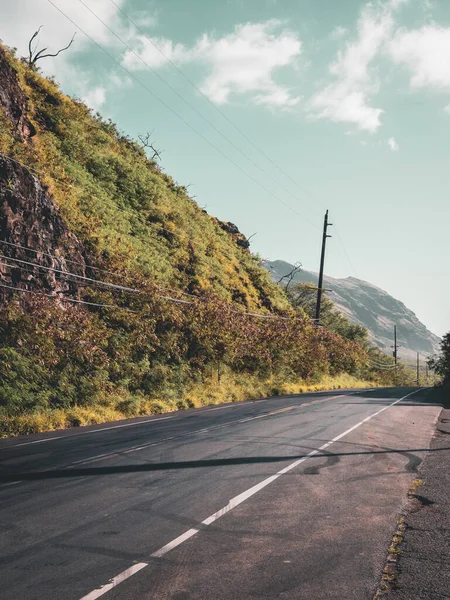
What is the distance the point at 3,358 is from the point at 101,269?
9.59m

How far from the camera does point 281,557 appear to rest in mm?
4891

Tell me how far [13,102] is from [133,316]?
14.9 meters

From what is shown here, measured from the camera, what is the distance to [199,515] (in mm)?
6145

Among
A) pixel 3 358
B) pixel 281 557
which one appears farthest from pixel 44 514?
pixel 3 358

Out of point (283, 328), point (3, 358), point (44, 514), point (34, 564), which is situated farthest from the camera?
point (283, 328)

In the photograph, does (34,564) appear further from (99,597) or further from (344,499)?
(344,499)

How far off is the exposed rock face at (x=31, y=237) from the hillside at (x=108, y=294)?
60mm

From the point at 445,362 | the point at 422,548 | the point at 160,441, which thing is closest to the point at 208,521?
the point at 422,548

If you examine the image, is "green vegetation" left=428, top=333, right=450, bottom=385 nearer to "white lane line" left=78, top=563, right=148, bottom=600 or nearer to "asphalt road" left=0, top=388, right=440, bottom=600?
"asphalt road" left=0, top=388, right=440, bottom=600

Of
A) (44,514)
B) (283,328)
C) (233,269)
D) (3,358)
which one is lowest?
(44,514)

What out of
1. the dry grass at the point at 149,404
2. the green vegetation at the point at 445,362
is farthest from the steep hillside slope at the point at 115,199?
the green vegetation at the point at 445,362

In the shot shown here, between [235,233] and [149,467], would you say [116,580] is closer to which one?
[149,467]

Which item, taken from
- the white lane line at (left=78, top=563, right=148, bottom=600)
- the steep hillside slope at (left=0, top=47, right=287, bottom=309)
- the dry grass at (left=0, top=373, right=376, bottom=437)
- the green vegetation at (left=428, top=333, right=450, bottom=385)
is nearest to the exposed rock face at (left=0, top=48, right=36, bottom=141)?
the steep hillside slope at (left=0, top=47, right=287, bottom=309)

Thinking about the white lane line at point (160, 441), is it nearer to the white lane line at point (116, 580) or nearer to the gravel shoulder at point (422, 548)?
the white lane line at point (116, 580)
